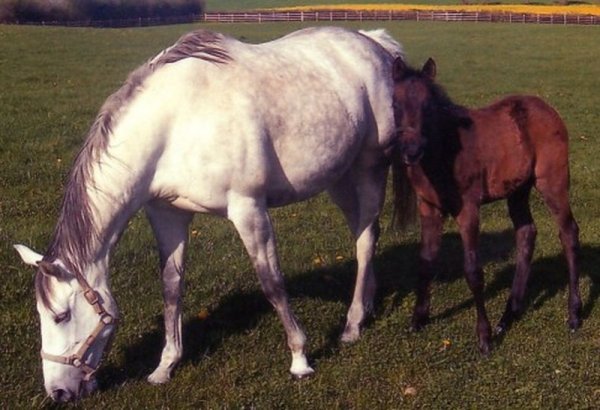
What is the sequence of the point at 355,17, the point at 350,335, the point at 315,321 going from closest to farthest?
1. the point at 350,335
2. the point at 315,321
3. the point at 355,17

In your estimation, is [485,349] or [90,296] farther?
[485,349]

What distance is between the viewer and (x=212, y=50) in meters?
5.45

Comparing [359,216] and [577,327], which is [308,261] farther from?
[577,327]

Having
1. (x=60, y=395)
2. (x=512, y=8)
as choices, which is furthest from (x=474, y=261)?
(x=512, y=8)

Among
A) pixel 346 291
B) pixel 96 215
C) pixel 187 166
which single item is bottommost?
pixel 346 291

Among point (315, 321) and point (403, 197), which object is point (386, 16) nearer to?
point (403, 197)

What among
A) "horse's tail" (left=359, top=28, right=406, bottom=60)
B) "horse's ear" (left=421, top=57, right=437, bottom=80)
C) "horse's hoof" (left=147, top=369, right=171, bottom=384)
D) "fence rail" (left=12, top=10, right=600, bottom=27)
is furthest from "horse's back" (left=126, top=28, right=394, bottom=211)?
"fence rail" (left=12, top=10, right=600, bottom=27)

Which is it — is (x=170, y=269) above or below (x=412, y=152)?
below

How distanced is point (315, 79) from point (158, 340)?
6.76 ft

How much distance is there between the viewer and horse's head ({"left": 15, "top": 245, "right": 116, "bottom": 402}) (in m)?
4.75

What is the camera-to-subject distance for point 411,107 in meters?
5.38

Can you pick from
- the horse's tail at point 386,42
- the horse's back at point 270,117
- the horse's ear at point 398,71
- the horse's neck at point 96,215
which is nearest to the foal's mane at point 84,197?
the horse's neck at point 96,215

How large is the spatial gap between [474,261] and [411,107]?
1.24m

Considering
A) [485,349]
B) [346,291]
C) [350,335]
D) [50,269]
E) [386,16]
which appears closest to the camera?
[50,269]
